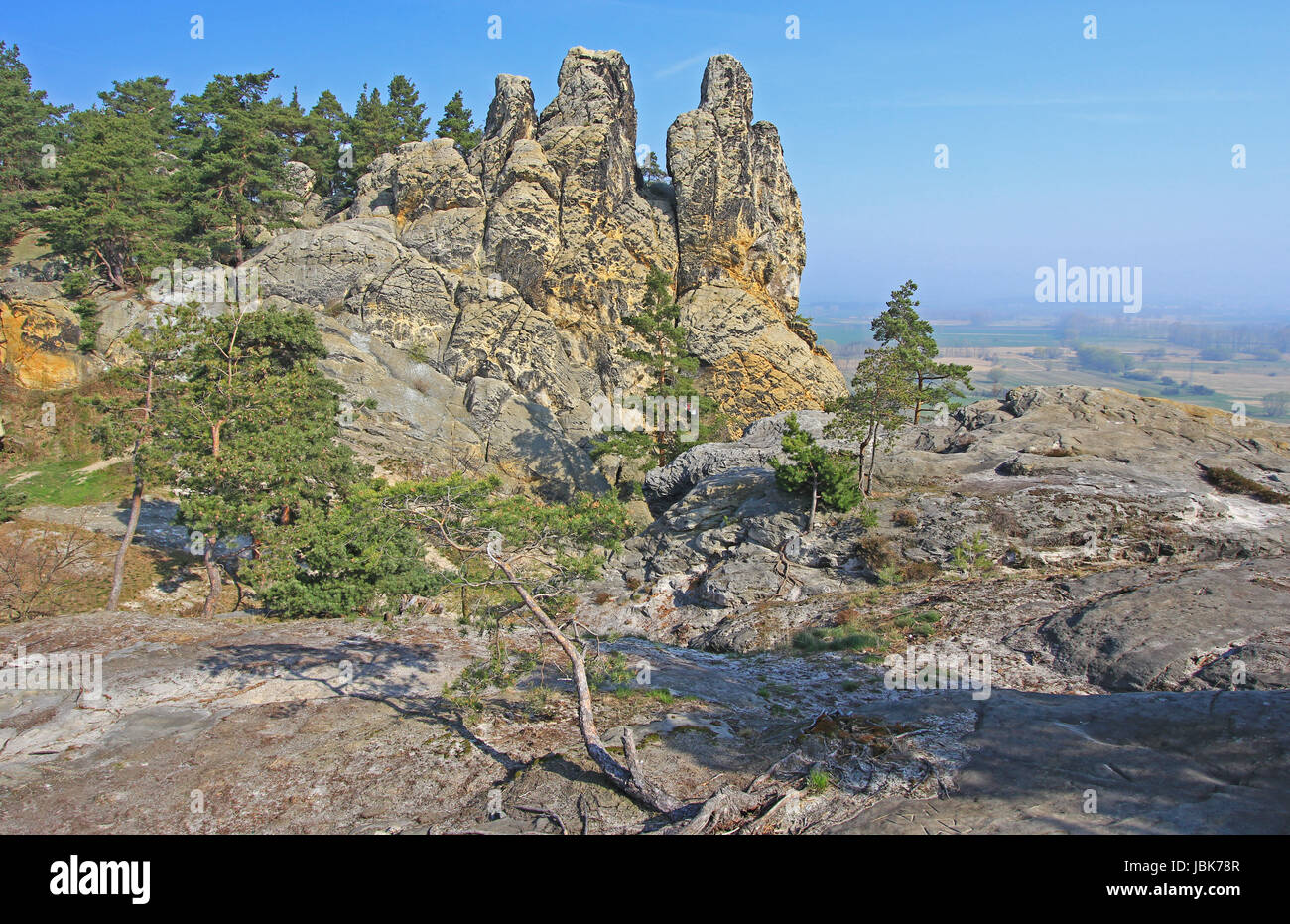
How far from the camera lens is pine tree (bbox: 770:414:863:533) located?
25297 mm

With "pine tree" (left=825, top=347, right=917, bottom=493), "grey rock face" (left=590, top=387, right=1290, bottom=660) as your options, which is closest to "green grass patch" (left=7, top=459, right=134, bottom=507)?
"grey rock face" (left=590, top=387, right=1290, bottom=660)

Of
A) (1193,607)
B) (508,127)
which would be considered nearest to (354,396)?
(508,127)

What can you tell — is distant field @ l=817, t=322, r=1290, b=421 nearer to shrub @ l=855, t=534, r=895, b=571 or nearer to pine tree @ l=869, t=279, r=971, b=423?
pine tree @ l=869, t=279, r=971, b=423

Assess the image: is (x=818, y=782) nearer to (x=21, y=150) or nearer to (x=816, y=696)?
(x=816, y=696)

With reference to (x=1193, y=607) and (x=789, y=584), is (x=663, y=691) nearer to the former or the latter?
(x=789, y=584)

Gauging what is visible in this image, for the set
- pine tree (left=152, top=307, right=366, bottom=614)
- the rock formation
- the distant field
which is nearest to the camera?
pine tree (left=152, top=307, right=366, bottom=614)

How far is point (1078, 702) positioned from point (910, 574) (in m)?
10.5

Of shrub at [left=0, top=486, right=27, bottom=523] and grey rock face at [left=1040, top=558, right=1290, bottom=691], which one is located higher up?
shrub at [left=0, top=486, right=27, bottom=523]

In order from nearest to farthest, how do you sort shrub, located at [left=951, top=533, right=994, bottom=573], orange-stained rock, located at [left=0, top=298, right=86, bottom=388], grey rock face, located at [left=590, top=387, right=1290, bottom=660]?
grey rock face, located at [left=590, top=387, right=1290, bottom=660] → shrub, located at [left=951, top=533, right=994, bottom=573] → orange-stained rock, located at [left=0, top=298, right=86, bottom=388]

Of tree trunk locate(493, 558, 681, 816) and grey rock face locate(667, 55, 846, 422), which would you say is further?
grey rock face locate(667, 55, 846, 422)

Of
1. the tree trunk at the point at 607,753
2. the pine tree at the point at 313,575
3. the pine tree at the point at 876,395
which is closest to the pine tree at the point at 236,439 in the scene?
the pine tree at the point at 313,575

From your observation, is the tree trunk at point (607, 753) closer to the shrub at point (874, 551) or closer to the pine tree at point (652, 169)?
the shrub at point (874, 551)

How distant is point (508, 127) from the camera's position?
1868 inches

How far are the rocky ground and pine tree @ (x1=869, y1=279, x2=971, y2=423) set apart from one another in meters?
10.3
